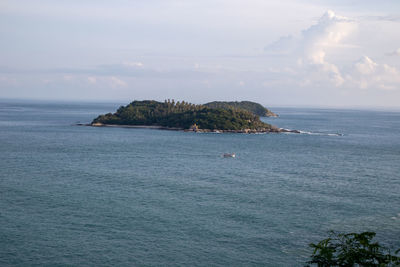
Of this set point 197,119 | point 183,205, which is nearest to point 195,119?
point 197,119

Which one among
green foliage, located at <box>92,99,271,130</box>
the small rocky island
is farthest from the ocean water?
green foliage, located at <box>92,99,271,130</box>

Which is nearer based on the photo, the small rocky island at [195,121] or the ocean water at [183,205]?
the ocean water at [183,205]

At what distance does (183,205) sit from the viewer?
5212cm

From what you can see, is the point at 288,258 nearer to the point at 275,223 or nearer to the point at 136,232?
the point at 275,223

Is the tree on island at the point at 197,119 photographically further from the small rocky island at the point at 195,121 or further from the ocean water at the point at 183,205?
the ocean water at the point at 183,205

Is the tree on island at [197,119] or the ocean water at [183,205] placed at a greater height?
the tree on island at [197,119]

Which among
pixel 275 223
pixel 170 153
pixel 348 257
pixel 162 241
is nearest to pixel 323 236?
pixel 275 223

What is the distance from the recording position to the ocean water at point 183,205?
37.6 meters

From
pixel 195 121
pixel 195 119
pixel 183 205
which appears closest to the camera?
pixel 183 205

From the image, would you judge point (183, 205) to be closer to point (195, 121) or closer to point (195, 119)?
point (195, 121)

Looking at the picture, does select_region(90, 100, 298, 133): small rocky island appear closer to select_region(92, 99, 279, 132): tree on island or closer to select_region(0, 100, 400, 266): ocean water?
select_region(92, 99, 279, 132): tree on island

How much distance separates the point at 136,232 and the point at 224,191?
71.3 ft

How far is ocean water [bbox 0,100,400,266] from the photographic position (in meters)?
37.6

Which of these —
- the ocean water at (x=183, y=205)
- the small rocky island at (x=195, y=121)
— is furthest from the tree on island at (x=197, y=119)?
the ocean water at (x=183, y=205)
